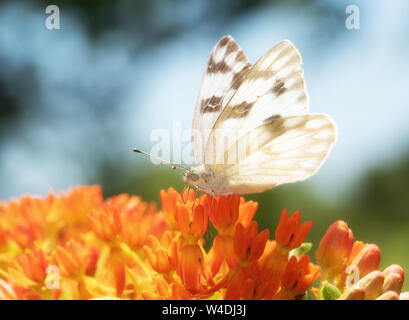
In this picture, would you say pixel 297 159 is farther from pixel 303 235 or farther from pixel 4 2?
pixel 4 2

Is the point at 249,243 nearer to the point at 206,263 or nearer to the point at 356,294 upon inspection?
the point at 206,263

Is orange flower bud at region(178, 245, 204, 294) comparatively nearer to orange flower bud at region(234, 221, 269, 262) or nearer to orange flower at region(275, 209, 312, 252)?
orange flower bud at region(234, 221, 269, 262)

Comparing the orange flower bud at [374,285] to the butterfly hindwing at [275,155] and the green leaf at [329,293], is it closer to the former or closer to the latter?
the green leaf at [329,293]

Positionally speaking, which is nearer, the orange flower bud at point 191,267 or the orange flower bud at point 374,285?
the orange flower bud at point 374,285

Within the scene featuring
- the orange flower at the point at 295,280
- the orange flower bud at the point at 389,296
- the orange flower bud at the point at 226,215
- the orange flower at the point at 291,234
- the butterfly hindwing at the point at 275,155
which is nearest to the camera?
the orange flower bud at the point at 389,296

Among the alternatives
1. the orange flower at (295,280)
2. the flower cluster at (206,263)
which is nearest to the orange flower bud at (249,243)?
the flower cluster at (206,263)

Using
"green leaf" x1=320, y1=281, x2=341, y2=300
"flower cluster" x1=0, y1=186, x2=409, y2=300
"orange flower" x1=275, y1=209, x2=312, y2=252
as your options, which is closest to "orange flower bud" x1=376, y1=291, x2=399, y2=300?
"flower cluster" x1=0, y1=186, x2=409, y2=300
